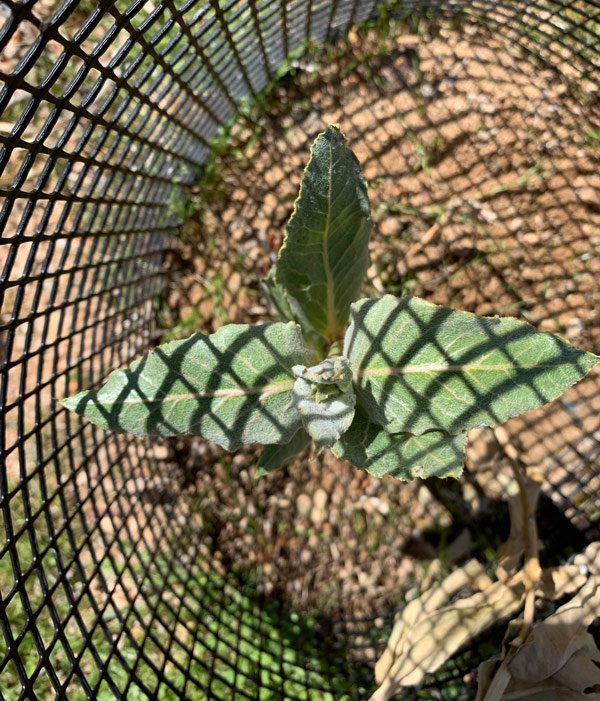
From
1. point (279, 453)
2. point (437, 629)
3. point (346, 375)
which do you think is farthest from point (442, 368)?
point (437, 629)

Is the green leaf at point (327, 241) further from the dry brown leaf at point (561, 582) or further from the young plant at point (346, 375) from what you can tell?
the dry brown leaf at point (561, 582)

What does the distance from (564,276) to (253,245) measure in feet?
3.59

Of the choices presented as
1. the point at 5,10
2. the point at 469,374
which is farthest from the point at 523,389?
the point at 5,10

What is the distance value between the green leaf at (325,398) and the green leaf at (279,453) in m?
0.17

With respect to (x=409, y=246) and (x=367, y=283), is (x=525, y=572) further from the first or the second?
(x=409, y=246)

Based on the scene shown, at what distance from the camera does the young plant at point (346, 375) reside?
96cm

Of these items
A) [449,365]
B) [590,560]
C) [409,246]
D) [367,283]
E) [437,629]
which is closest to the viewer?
[449,365]

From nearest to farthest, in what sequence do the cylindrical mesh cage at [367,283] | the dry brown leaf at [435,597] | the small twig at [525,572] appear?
the small twig at [525,572] < the dry brown leaf at [435,597] < the cylindrical mesh cage at [367,283]

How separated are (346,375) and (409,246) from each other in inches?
39.7

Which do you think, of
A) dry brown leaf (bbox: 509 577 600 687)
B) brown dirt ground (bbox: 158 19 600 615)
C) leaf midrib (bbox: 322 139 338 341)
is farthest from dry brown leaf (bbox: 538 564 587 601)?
leaf midrib (bbox: 322 139 338 341)

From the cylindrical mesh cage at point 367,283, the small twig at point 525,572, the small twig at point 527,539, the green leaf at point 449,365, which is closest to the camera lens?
the green leaf at point 449,365

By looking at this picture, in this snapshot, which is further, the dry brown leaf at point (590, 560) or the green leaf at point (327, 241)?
the dry brown leaf at point (590, 560)

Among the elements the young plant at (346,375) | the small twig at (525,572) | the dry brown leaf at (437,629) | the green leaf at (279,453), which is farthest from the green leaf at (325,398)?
the small twig at (525,572)

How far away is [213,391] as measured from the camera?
3.58 ft
